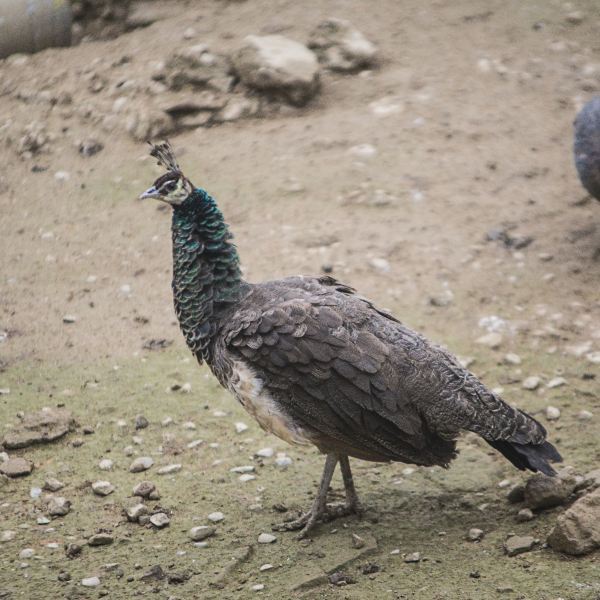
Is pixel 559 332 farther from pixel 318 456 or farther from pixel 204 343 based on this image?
pixel 204 343

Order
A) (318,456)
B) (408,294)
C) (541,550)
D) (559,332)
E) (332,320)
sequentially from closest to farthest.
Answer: (541,550) → (332,320) → (318,456) → (559,332) → (408,294)

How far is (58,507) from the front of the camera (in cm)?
444

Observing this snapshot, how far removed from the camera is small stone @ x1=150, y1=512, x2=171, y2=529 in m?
4.32

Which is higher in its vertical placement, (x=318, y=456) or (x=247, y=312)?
(x=247, y=312)

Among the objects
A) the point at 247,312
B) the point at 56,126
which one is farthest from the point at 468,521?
the point at 56,126

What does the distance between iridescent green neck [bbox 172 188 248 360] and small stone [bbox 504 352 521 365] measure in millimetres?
1793

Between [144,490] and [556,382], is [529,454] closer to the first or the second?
[556,382]

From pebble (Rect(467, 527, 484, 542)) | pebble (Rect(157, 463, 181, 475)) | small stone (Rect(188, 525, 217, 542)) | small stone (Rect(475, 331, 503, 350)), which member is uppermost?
pebble (Rect(467, 527, 484, 542))

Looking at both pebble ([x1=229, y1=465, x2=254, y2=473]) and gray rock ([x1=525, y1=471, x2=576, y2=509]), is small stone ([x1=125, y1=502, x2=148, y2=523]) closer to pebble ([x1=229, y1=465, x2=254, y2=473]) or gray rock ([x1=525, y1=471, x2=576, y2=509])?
pebble ([x1=229, y1=465, x2=254, y2=473])

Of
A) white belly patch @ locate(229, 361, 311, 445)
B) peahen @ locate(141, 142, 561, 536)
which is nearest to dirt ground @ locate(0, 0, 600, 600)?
peahen @ locate(141, 142, 561, 536)

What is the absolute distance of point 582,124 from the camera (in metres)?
6.42

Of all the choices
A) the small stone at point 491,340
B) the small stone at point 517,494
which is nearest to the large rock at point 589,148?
the small stone at point 491,340

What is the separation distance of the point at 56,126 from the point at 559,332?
486cm

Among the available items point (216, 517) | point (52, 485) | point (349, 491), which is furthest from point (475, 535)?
point (52, 485)
